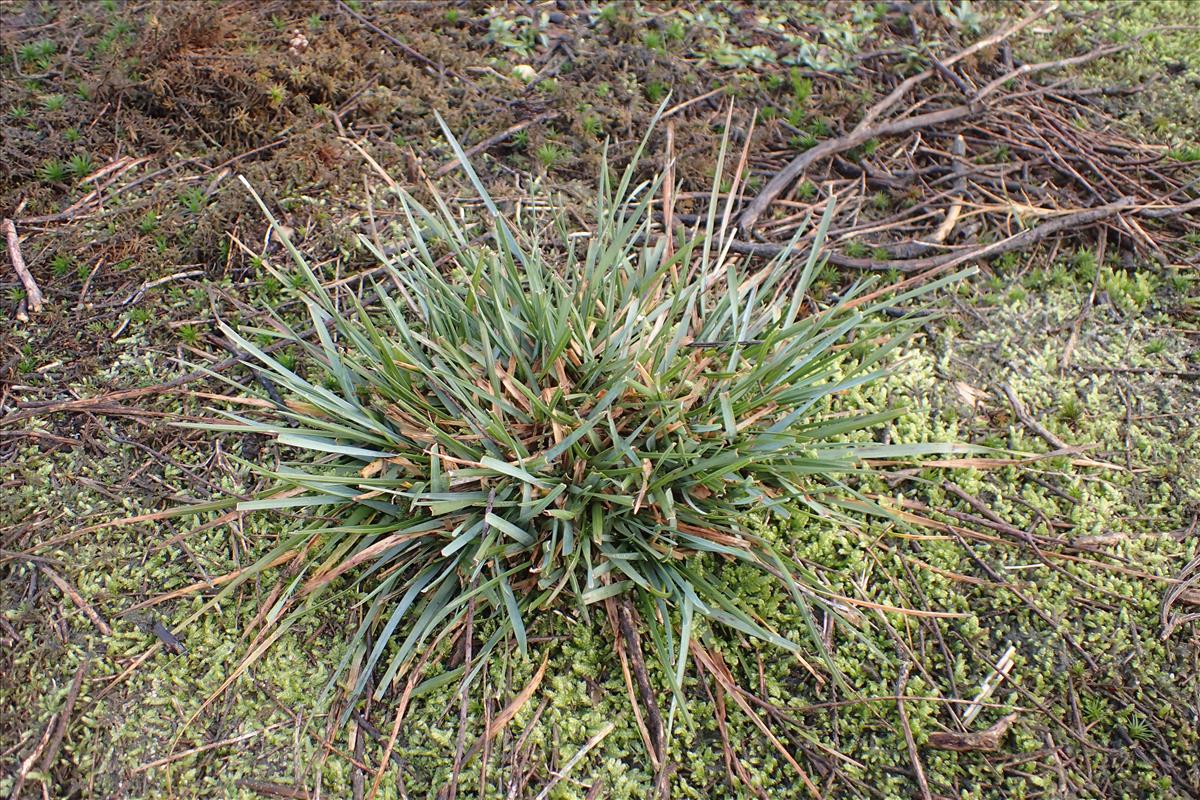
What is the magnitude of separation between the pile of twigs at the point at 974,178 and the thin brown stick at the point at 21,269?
236 cm

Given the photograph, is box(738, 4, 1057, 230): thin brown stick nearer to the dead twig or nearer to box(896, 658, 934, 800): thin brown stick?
box(896, 658, 934, 800): thin brown stick

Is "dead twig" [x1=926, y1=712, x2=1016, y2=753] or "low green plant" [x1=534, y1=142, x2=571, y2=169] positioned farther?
"low green plant" [x1=534, y1=142, x2=571, y2=169]

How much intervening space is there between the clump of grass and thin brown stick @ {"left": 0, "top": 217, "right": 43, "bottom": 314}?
1.00 meters

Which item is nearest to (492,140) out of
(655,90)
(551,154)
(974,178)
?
(551,154)

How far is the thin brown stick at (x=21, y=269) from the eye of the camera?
9.26 feet

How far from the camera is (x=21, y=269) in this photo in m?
2.87

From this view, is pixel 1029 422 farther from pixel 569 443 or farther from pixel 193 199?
pixel 193 199

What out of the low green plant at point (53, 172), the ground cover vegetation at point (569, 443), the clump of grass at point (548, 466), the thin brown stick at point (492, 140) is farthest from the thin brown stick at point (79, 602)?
the thin brown stick at point (492, 140)

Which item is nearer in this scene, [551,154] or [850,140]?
[551,154]

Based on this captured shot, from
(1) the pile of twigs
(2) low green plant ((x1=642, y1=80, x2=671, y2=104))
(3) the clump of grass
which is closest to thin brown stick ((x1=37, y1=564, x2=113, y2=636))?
(3) the clump of grass

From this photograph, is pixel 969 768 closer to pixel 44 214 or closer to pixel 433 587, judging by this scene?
pixel 433 587

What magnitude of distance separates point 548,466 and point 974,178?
7.37 ft

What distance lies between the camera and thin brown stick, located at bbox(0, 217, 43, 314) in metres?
2.82

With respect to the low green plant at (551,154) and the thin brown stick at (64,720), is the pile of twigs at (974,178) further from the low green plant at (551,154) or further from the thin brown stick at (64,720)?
the thin brown stick at (64,720)
